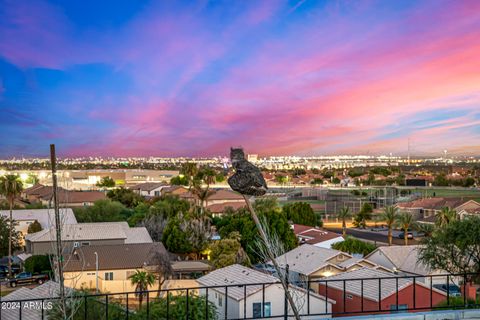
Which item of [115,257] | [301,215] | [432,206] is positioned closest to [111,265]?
[115,257]

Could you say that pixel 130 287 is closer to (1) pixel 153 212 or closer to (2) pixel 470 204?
(1) pixel 153 212

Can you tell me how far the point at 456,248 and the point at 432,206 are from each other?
45400mm

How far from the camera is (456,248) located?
80.0 feet

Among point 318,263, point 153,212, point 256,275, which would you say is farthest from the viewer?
point 153,212

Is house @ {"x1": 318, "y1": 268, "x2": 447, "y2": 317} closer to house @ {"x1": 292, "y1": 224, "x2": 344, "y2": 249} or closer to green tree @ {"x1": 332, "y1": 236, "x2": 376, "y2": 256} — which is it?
green tree @ {"x1": 332, "y1": 236, "x2": 376, "y2": 256}

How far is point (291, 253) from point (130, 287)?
1109 centimetres

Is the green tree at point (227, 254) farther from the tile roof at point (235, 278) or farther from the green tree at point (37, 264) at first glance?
Result: the green tree at point (37, 264)

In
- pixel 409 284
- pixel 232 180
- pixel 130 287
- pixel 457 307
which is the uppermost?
pixel 232 180

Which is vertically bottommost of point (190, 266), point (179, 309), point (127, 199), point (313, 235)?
point (190, 266)

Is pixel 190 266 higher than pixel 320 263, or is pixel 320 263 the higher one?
pixel 320 263

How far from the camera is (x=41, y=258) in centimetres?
3884

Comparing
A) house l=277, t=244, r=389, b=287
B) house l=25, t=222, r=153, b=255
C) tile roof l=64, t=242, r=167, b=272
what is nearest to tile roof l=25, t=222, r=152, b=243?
house l=25, t=222, r=153, b=255

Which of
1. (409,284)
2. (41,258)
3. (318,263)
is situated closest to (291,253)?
(318,263)

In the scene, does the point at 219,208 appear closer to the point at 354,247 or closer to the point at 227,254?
the point at 354,247
